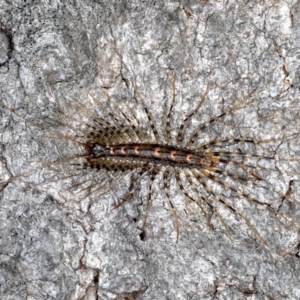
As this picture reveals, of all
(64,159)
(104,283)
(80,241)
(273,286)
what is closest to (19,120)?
(64,159)

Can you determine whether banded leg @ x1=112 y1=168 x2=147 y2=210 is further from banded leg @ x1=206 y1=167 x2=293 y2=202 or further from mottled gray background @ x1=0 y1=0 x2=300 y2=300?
banded leg @ x1=206 y1=167 x2=293 y2=202

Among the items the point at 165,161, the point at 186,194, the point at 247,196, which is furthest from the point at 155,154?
the point at 247,196

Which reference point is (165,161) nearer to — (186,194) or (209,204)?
(186,194)

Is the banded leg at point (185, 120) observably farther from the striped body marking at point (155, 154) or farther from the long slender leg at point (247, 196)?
the long slender leg at point (247, 196)

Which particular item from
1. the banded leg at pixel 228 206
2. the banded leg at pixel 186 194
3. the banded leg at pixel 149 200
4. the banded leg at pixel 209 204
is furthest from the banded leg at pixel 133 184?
the banded leg at pixel 228 206

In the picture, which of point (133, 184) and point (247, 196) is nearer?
point (247, 196)

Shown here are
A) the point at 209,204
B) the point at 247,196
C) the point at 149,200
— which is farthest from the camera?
the point at 149,200

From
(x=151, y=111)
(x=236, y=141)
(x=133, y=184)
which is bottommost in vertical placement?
(x=133, y=184)

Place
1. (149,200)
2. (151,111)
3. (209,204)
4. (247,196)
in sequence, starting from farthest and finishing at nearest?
1. (151,111)
2. (149,200)
3. (209,204)
4. (247,196)
